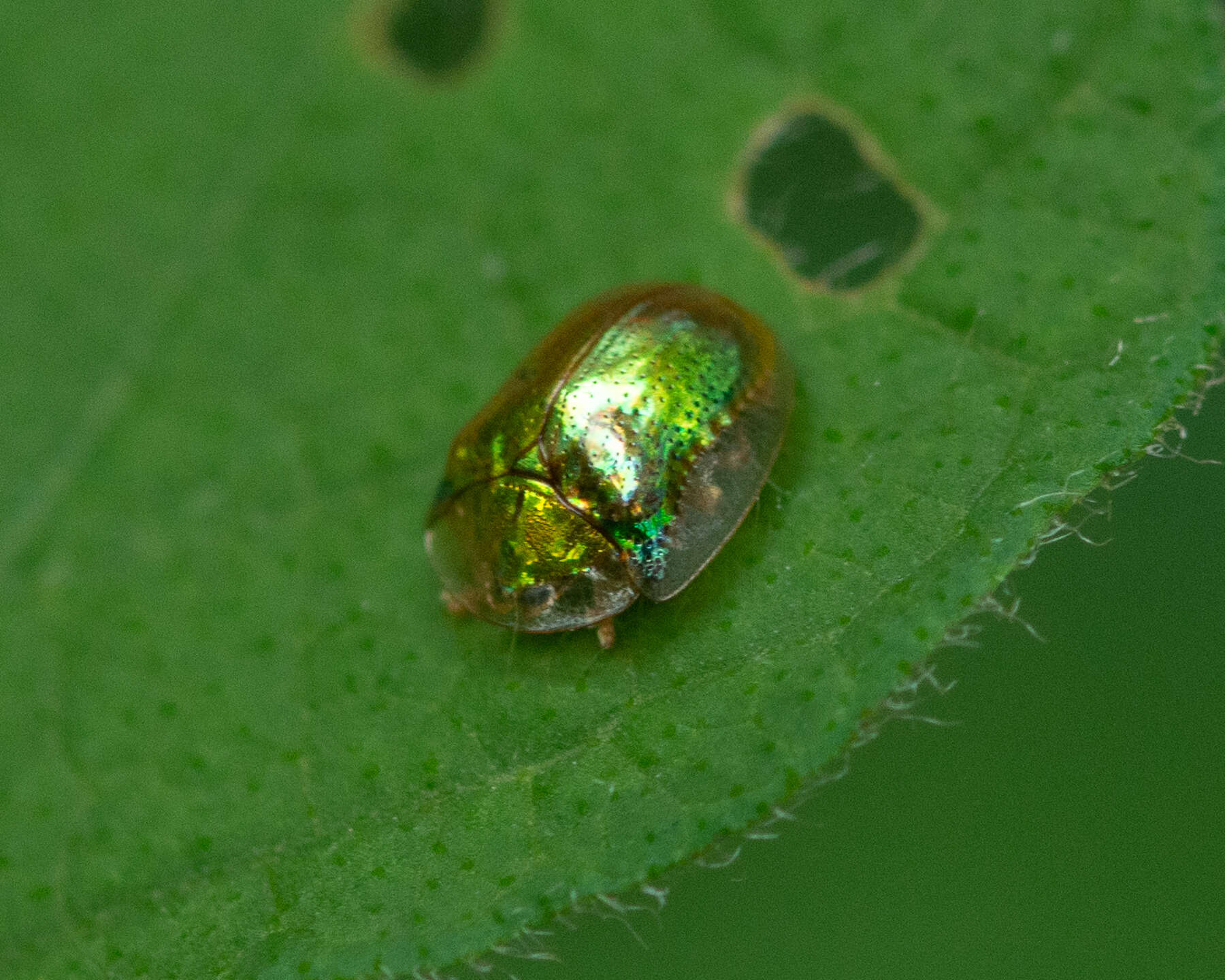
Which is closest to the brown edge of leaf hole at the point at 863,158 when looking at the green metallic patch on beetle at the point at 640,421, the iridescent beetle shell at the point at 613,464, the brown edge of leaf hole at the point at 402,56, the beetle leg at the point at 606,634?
the iridescent beetle shell at the point at 613,464

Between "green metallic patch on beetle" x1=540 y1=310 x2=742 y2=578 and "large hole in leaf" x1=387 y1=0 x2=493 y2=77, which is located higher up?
"large hole in leaf" x1=387 y1=0 x2=493 y2=77

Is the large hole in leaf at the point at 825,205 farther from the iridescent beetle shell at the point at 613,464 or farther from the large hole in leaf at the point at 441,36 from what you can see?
the large hole in leaf at the point at 441,36

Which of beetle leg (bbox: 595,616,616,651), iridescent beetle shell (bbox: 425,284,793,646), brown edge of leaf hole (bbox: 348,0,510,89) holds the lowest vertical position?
beetle leg (bbox: 595,616,616,651)

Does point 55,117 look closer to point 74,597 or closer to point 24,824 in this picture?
point 74,597

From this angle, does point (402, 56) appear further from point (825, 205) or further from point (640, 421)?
point (640, 421)

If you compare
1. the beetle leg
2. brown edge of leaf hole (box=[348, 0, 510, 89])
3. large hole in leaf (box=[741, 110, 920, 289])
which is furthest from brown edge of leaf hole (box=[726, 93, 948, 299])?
the beetle leg

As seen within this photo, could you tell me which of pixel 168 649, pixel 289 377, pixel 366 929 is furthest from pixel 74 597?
pixel 366 929

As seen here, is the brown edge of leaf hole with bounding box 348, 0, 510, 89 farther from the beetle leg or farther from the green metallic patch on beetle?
the beetle leg

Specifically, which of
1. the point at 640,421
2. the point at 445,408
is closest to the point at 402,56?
the point at 445,408
